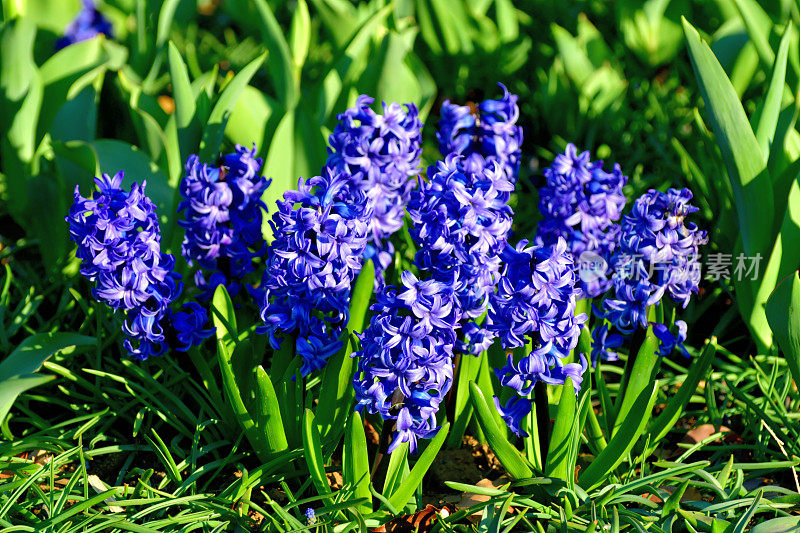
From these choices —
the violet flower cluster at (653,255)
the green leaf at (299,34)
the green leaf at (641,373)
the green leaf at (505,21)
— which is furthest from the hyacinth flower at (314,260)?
the green leaf at (505,21)

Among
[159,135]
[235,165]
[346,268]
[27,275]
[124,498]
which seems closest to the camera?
[346,268]

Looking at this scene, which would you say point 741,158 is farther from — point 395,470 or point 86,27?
point 86,27

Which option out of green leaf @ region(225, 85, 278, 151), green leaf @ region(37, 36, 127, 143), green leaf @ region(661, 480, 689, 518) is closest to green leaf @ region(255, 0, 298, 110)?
green leaf @ region(225, 85, 278, 151)

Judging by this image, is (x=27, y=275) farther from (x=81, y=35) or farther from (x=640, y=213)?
(x=640, y=213)

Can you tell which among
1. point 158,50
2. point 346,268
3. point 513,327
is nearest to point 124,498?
point 346,268

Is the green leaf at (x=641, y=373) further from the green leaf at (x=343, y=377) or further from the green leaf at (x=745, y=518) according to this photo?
the green leaf at (x=343, y=377)
